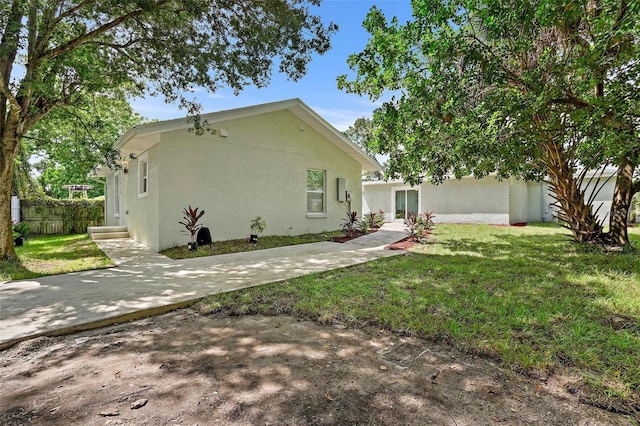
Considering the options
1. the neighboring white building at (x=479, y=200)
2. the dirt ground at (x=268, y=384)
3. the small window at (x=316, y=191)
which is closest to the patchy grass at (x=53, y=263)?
the dirt ground at (x=268, y=384)

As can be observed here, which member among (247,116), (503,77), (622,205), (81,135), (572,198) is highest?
(247,116)

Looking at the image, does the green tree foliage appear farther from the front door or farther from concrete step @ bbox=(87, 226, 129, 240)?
the front door

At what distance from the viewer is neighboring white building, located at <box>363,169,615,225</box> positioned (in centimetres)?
1584

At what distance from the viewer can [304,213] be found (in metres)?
11.9

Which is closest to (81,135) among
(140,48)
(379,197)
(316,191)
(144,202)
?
(144,202)

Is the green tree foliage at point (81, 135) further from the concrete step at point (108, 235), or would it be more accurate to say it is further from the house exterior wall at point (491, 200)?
the house exterior wall at point (491, 200)

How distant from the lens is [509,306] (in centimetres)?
393

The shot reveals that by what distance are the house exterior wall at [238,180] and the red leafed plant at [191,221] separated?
18cm

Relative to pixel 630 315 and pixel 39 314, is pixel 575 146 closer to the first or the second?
pixel 630 315

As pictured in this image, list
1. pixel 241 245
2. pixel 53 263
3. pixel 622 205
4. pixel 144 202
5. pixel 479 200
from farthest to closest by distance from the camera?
1. pixel 479 200
2. pixel 144 202
3. pixel 241 245
4. pixel 622 205
5. pixel 53 263

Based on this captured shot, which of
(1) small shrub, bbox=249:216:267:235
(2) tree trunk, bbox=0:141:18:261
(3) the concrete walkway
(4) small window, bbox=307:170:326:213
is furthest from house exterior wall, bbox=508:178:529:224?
(2) tree trunk, bbox=0:141:18:261

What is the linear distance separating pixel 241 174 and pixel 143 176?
299cm

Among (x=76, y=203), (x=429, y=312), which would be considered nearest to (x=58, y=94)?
(x=429, y=312)

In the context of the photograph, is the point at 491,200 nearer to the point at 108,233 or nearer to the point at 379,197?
the point at 379,197
